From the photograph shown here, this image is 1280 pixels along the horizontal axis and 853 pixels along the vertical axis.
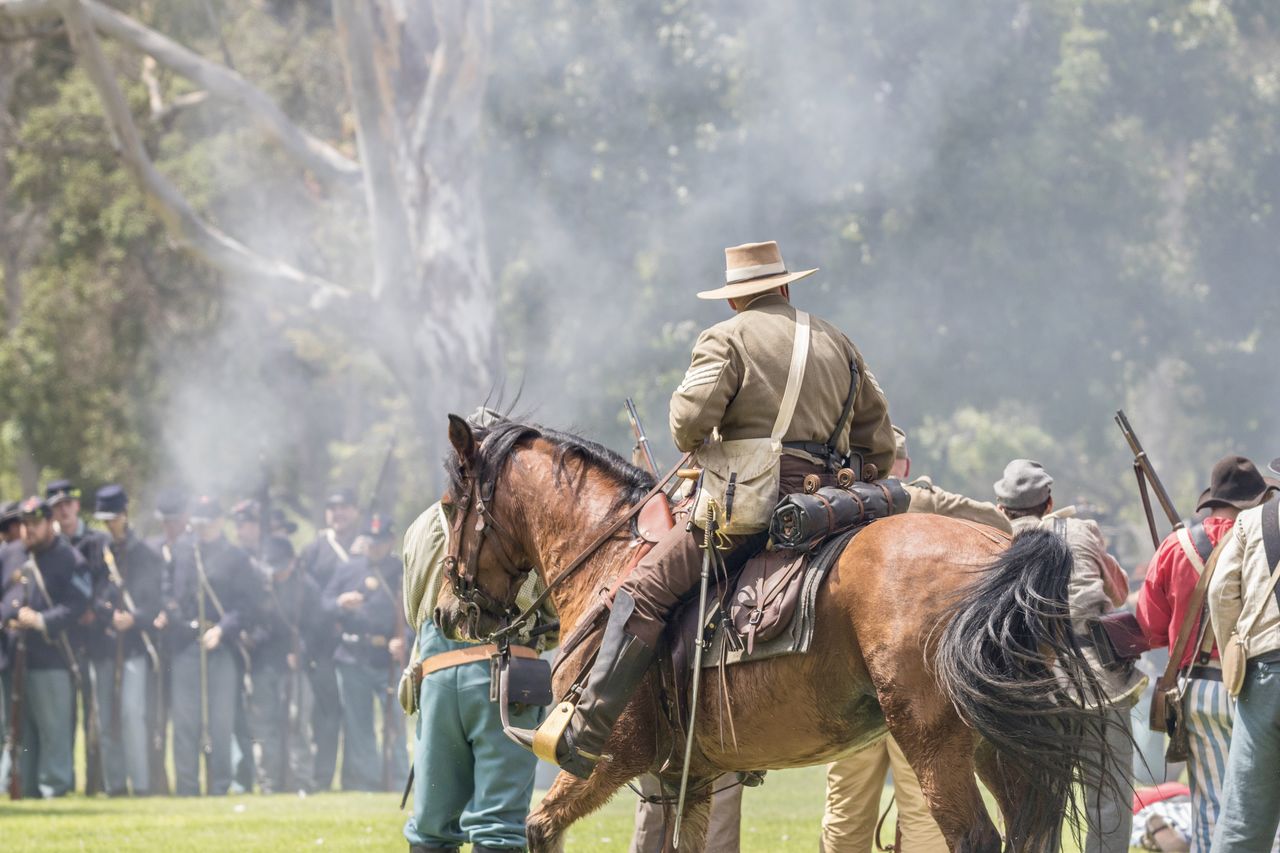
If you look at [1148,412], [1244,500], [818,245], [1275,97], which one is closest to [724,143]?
[818,245]

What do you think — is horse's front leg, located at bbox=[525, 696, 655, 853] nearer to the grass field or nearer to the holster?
the holster

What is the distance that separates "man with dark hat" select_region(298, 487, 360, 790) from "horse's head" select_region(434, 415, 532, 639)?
872 cm

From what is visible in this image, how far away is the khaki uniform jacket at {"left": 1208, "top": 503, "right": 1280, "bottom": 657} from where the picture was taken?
5863 mm

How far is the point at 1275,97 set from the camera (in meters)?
24.8

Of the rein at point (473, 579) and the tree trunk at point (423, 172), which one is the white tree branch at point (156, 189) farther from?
the rein at point (473, 579)

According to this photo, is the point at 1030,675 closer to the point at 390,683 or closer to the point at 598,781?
the point at 598,781

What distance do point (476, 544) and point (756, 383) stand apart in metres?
1.38

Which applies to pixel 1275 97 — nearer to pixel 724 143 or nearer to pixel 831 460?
pixel 724 143

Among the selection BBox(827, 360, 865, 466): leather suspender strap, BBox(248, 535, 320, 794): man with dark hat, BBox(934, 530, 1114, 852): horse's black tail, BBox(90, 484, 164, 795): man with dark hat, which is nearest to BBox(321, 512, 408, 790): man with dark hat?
BBox(248, 535, 320, 794): man with dark hat

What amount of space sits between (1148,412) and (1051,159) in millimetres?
8155

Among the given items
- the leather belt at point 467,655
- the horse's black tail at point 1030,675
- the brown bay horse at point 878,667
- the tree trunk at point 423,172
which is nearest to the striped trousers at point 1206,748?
the brown bay horse at point 878,667

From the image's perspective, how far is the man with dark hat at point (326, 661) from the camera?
14.9m

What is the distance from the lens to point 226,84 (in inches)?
833

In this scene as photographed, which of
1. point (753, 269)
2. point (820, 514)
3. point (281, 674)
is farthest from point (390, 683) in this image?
point (820, 514)
